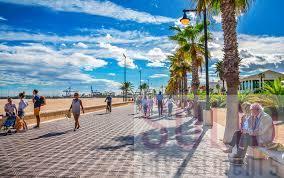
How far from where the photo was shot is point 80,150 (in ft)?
37.0

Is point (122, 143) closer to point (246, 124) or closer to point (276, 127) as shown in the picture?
point (246, 124)

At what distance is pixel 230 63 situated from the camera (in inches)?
528

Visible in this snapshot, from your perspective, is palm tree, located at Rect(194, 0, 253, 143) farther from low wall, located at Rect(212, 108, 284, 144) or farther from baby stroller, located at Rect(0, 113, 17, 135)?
baby stroller, located at Rect(0, 113, 17, 135)

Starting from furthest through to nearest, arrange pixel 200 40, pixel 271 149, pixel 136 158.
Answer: pixel 200 40 < pixel 136 158 < pixel 271 149

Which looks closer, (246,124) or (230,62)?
(246,124)

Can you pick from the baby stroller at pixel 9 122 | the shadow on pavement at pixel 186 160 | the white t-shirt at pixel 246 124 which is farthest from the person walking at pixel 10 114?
the white t-shirt at pixel 246 124

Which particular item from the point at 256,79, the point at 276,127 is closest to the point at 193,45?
the point at 276,127

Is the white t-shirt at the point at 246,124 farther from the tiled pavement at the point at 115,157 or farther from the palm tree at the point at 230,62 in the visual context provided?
the palm tree at the point at 230,62

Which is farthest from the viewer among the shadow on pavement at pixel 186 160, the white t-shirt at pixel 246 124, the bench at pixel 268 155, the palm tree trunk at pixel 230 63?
the palm tree trunk at pixel 230 63

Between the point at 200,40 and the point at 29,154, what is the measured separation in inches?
1062

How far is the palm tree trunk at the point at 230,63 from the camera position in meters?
13.1

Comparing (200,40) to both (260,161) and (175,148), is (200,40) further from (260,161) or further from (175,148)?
Result: (260,161)

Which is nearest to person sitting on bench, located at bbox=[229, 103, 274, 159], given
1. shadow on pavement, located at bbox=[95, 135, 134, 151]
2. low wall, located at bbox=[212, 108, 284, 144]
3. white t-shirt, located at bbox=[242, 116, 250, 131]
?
white t-shirt, located at bbox=[242, 116, 250, 131]

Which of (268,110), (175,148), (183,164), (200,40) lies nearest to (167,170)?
(183,164)
